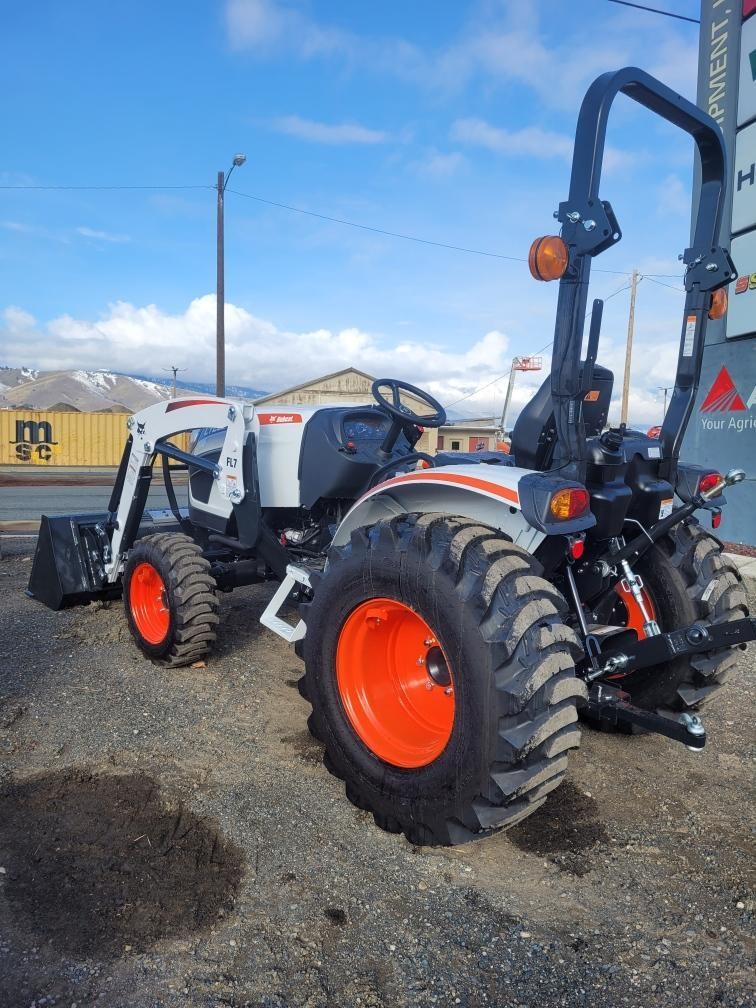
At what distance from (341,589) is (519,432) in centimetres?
101

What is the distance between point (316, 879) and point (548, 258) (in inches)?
91.5

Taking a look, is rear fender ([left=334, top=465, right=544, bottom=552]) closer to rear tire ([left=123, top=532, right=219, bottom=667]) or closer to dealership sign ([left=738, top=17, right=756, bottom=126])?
rear tire ([left=123, top=532, right=219, bottom=667])

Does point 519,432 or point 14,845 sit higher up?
point 519,432

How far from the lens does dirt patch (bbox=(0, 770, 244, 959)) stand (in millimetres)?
2225

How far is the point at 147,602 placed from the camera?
487 centimetres

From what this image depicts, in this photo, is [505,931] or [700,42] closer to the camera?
[505,931]

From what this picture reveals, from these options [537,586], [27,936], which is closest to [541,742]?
[537,586]

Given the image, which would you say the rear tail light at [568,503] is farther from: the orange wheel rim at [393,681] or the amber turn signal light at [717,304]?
the amber turn signal light at [717,304]

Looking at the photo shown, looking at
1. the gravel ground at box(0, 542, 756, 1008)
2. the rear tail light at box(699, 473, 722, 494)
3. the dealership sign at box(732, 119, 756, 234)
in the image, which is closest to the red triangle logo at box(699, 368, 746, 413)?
the dealership sign at box(732, 119, 756, 234)

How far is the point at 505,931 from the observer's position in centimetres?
227

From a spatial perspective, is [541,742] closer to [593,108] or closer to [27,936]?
[27,936]

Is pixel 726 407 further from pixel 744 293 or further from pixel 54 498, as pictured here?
pixel 54 498

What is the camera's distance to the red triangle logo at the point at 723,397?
8570mm

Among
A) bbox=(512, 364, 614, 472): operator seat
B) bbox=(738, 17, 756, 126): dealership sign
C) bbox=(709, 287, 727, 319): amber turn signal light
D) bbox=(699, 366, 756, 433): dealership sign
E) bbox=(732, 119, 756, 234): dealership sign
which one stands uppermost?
bbox=(738, 17, 756, 126): dealership sign
